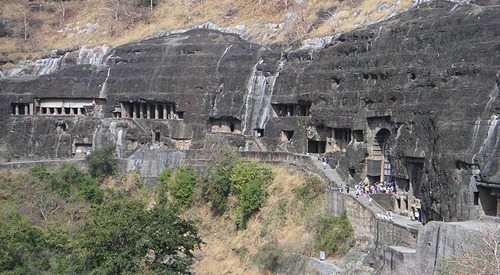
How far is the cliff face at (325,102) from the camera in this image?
32.6 m

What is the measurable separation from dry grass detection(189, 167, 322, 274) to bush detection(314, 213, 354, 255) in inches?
28.9

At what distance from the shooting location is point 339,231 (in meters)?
35.9

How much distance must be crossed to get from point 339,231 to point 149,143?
21929 millimetres

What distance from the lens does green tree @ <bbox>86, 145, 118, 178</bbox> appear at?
5094 centimetres

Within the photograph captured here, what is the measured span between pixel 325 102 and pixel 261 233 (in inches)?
363

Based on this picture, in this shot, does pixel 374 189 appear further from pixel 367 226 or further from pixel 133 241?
pixel 133 241

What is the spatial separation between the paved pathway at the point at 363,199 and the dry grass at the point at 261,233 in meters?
1.24

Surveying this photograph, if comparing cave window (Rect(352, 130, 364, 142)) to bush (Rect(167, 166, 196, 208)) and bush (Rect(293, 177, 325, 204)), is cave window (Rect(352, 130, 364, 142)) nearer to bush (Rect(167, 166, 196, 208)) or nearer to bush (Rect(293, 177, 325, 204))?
bush (Rect(293, 177, 325, 204))

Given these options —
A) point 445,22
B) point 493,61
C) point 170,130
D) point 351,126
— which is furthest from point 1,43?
point 493,61

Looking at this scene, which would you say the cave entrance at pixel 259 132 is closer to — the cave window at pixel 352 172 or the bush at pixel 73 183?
the cave window at pixel 352 172

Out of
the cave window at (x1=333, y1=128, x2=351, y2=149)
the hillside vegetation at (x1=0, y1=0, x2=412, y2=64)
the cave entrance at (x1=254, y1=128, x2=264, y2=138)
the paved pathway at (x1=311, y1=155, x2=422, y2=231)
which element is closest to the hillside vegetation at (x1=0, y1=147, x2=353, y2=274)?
the paved pathway at (x1=311, y1=155, x2=422, y2=231)

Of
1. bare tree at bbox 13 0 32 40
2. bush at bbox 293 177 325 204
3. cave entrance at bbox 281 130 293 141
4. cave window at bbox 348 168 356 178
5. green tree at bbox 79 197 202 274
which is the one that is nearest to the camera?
green tree at bbox 79 197 202 274

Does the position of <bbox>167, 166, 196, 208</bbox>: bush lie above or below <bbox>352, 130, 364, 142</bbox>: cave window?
below

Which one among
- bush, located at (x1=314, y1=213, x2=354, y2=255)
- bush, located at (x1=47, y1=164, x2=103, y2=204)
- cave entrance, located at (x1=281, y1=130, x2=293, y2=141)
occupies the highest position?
Answer: cave entrance, located at (x1=281, y1=130, x2=293, y2=141)
